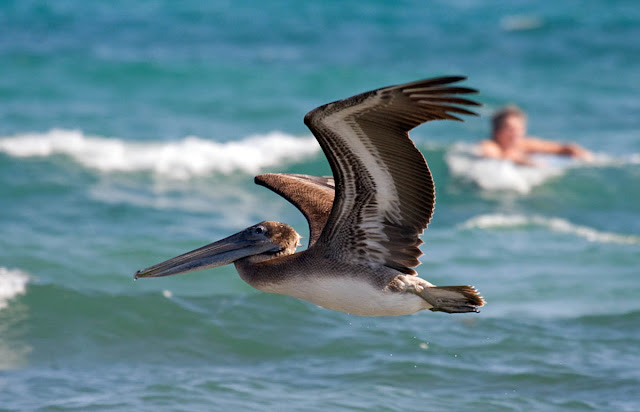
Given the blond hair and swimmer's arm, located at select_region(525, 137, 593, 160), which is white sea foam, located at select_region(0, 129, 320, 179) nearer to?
the blond hair

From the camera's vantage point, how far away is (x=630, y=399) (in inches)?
234

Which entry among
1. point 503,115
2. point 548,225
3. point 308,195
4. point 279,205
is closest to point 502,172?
point 503,115

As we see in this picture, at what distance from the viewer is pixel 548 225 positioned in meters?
10.5

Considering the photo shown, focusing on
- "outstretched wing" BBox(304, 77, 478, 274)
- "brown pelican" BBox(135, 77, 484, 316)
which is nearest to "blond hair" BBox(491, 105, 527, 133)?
"brown pelican" BBox(135, 77, 484, 316)

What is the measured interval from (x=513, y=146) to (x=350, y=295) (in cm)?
827

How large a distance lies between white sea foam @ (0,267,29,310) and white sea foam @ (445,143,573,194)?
6.22 m

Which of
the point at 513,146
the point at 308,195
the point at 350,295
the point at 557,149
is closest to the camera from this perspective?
the point at 350,295

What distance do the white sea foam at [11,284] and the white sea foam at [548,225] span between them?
15.4 ft

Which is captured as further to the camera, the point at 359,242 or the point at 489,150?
the point at 489,150

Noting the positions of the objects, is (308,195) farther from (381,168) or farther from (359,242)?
(381,168)

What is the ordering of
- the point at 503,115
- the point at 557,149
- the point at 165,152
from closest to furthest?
the point at 503,115 < the point at 165,152 < the point at 557,149

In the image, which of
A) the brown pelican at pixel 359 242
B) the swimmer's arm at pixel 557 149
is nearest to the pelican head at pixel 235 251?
the brown pelican at pixel 359 242

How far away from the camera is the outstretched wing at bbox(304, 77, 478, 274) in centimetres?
402

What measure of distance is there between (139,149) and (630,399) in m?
8.64
